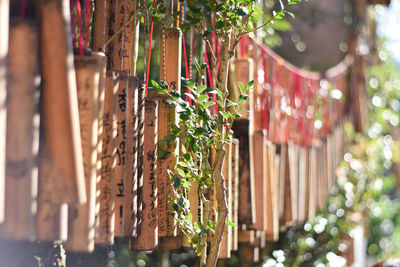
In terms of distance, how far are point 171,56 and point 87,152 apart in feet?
2.08

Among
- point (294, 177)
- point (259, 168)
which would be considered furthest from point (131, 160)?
point (294, 177)

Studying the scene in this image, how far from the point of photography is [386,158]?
6.73m

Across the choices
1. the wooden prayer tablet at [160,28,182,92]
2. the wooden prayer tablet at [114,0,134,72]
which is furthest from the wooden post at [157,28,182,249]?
the wooden prayer tablet at [114,0,134,72]

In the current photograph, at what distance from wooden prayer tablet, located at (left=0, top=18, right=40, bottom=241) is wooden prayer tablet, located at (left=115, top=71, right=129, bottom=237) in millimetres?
351

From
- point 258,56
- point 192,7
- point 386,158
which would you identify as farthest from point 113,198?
point 386,158

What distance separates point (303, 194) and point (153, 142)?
77.5 inches

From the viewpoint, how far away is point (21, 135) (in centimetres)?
115

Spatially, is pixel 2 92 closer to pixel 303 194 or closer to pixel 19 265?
pixel 19 265

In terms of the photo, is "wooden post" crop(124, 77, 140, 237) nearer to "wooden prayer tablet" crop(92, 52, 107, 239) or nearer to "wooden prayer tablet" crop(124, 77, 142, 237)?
"wooden prayer tablet" crop(124, 77, 142, 237)

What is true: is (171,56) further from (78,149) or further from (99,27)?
(78,149)

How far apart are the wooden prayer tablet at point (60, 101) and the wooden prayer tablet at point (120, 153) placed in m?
0.30

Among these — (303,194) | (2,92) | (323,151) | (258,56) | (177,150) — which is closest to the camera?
(2,92)

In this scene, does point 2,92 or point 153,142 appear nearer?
point 2,92

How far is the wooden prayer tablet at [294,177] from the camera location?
10.4ft
